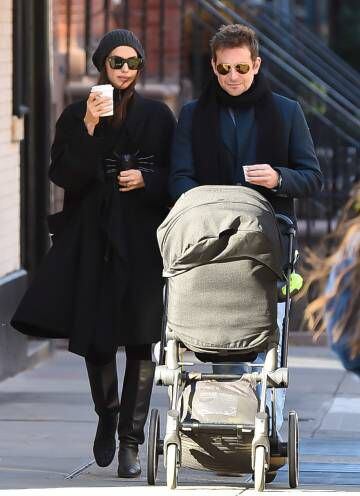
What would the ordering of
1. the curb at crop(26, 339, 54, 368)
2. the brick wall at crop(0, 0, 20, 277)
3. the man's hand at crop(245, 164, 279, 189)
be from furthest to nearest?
the curb at crop(26, 339, 54, 368)
the brick wall at crop(0, 0, 20, 277)
the man's hand at crop(245, 164, 279, 189)

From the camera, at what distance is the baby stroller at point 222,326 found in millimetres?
6406

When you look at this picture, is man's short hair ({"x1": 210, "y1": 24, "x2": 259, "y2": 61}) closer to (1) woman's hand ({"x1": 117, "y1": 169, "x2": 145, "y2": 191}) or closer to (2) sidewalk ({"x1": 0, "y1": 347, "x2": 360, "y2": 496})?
(1) woman's hand ({"x1": 117, "y1": 169, "x2": 145, "y2": 191})

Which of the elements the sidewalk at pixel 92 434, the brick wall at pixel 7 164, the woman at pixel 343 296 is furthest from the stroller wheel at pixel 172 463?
the brick wall at pixel 7 164

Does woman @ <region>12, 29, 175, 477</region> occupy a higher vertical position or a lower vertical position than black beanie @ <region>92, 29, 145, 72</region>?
lower

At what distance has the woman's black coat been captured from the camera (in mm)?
7098

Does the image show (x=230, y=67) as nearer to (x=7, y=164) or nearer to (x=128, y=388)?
(x=128, y=388)

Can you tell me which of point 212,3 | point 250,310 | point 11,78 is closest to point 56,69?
point 212,3

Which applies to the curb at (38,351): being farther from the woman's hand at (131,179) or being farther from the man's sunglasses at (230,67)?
the man's sunglasses at (230,67)

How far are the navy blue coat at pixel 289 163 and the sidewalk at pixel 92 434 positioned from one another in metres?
1.18

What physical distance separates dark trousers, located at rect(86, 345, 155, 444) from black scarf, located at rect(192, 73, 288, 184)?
81 centimetres

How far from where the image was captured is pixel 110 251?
7148 millimetres

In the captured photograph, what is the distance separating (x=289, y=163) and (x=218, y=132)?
34 centimetres

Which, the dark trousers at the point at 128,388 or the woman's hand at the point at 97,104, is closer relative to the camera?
the woman's hand at the point at 97,104

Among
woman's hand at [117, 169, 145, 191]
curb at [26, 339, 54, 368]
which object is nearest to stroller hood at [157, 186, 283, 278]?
woman's hand at [117, 169, 145, 191]
